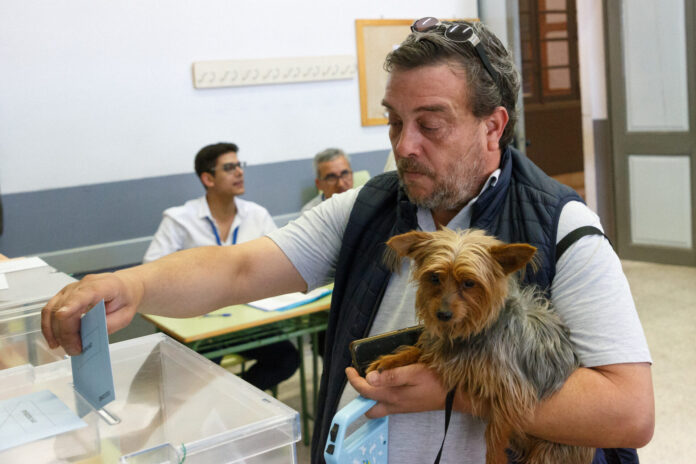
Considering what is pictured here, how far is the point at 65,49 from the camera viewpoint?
4.38 meters

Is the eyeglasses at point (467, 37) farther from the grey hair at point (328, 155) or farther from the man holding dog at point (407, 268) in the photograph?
the grey hair at point (328, 155)

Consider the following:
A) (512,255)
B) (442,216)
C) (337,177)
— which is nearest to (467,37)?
(442,216)

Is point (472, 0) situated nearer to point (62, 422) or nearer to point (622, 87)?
point (622, 87)

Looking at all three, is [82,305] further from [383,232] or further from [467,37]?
[467,37]

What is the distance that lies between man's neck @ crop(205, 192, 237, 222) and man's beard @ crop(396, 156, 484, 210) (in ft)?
10.5

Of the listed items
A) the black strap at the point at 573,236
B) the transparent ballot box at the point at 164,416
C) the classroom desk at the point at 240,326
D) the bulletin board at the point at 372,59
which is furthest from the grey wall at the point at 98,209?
the black strap at the point at 573,236

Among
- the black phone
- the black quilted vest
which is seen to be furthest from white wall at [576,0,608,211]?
the black phone

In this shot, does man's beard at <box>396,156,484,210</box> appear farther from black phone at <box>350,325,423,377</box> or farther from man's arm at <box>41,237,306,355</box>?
man's arm at <box>41,237,306,355</box>

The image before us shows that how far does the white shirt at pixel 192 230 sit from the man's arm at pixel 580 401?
3.23 meters

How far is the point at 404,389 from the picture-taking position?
1227 millimetres

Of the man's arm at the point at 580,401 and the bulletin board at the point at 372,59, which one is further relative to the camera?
the bulletin board at the point at 372,59

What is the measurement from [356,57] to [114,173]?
2.20 m

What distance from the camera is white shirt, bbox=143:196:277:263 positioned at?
4379 millimetres

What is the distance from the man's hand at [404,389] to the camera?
4.00 feet
